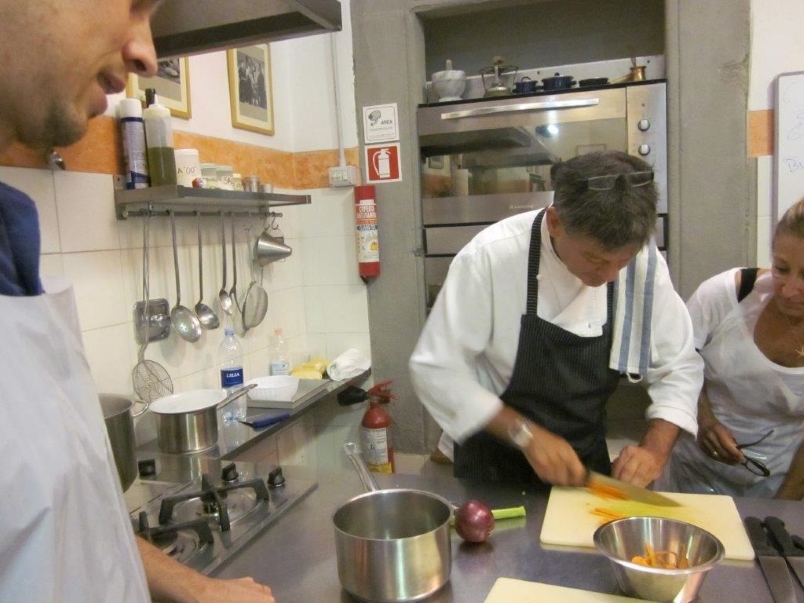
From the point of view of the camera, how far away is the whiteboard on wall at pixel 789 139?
219cm

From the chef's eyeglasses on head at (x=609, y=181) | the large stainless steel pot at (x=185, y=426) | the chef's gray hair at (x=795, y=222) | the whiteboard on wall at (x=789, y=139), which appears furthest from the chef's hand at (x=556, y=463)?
the whiteboard on wall at (x=789, y=139)

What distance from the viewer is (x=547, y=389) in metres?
1.46

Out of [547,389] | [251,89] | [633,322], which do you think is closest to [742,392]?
[633,322]

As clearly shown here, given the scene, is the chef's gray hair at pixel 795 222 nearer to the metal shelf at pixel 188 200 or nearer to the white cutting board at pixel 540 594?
the white cutting board at pixel 540 594

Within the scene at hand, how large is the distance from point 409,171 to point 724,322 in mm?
1321

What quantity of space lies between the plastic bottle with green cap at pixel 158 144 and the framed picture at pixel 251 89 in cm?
54

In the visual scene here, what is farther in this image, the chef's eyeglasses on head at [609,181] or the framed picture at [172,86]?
the framed picture at [172,86]

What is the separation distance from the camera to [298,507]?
1.33 meters

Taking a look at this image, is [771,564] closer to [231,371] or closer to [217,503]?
[217,503]

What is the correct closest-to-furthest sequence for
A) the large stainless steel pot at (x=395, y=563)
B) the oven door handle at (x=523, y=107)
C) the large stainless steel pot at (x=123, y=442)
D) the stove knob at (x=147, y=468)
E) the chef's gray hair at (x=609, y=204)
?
the large stainless steel pot at (x=395, y=563), the chef's gray hair at (x=609, y=204), the large stainless steel pot at (x=123, y=442), the stove knob at (x=147, y=468), the oven door handle at (x=523, y=107)

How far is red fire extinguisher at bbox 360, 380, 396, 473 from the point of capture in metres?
2.43

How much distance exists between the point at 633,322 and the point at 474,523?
26.1 inches

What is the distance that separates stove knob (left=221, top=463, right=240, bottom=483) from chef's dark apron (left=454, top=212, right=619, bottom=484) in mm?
531

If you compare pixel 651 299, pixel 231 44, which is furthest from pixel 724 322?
pixel 231 44
